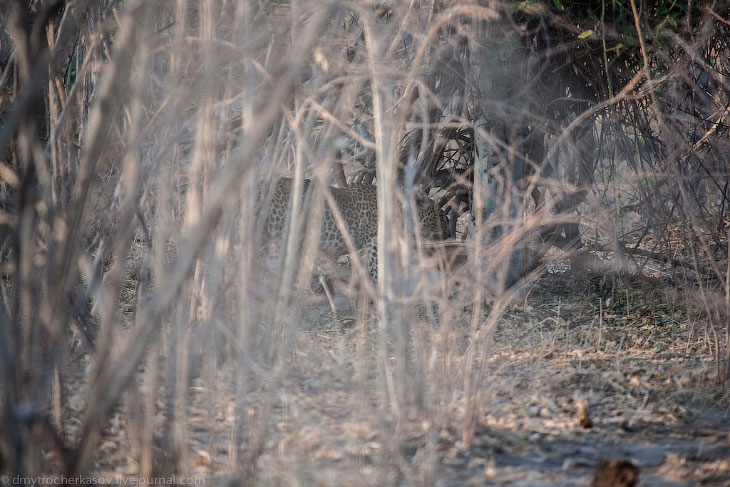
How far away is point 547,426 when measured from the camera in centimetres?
292

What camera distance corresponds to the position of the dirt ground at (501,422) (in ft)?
7.50

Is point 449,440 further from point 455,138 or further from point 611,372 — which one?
point 455,138

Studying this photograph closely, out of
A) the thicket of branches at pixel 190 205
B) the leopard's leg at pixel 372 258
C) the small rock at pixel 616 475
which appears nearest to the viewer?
the thicket of branches at pixel 190 205

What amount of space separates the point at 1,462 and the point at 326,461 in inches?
41.4

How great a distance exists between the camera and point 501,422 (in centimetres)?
295

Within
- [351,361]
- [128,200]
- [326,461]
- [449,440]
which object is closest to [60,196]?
[128,200]

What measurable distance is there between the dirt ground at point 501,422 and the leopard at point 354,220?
2.30m

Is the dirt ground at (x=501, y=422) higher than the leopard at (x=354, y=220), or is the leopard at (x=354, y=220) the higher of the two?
the leopard at (x=354, y=220)

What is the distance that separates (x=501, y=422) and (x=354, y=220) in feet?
13.0

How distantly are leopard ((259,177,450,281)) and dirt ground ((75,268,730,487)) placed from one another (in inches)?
90.5

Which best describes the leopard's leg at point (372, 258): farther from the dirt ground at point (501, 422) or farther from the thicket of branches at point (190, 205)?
the thicket of branches at point (190, 205)

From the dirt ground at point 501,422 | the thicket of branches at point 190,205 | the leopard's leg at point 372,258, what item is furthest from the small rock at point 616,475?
the leopard's leg at point 372,258

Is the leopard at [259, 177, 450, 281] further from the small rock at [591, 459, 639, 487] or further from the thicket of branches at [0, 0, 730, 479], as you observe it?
the small rock at [591, 459, 639, 487]

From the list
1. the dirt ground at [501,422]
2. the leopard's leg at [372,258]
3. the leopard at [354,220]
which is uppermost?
the leopard at [354,220]
